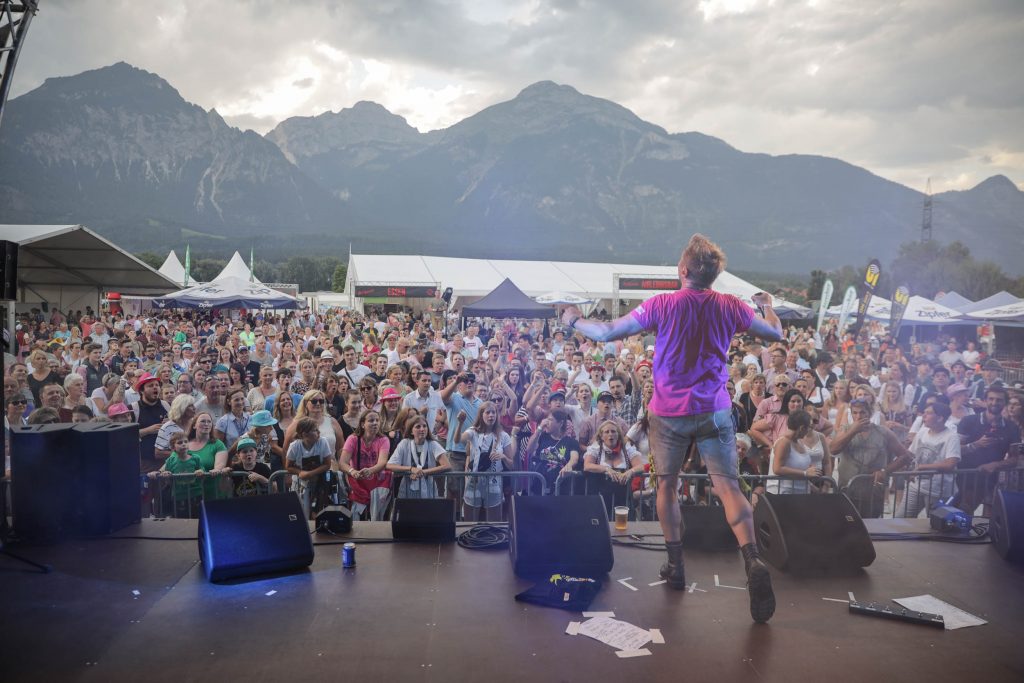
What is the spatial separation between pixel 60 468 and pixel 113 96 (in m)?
224

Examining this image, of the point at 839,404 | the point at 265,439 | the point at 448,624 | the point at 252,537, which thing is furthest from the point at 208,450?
the point at 839,404

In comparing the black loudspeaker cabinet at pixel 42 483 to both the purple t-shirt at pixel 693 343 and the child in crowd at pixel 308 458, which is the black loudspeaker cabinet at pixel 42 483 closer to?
the child in crowd at pixel 308 458

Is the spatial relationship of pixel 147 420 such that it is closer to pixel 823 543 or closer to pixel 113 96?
pixel 823 543

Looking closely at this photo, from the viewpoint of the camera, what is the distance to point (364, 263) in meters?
30.0

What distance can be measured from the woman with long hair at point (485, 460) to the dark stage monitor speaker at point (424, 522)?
0.94 meters

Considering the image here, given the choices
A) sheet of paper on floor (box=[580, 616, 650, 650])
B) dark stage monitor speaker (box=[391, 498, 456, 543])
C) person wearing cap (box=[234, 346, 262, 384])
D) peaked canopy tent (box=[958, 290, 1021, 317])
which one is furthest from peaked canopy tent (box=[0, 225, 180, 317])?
peaked canopy tent (box=[958, 290, 1021, 317])

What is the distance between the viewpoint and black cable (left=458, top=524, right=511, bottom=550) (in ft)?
13.8

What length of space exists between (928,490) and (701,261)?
3983mm

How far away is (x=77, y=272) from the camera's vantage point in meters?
18.3

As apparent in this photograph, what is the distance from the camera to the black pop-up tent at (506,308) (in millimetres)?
13000

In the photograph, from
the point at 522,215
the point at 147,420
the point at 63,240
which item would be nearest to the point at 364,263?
→ the point at 63,240

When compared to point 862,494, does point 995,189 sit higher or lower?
higher

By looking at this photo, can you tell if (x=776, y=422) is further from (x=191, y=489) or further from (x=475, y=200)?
(x=475, y=200)

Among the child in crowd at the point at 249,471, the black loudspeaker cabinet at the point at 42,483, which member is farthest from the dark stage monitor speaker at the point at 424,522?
the black loudspeaker cabinet at the point at 42,483
